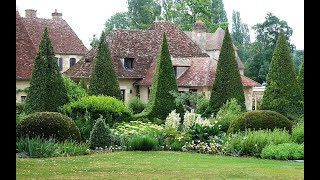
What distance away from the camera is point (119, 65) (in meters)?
32.0

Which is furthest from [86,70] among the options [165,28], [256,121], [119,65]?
[256,121]

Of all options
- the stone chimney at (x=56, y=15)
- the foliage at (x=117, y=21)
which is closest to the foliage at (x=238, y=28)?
the foliage at (x=117, y=21)

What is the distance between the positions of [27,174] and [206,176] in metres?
3.30

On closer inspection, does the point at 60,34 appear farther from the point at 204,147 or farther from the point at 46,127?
the point at 204,147

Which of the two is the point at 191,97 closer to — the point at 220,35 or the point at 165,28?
the point at 165,28

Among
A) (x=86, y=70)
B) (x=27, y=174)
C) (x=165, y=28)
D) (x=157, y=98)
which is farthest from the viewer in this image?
(x=165, y=28)

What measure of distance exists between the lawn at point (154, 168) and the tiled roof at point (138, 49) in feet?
60.5

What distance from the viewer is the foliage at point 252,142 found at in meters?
14.9

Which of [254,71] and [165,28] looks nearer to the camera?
[165,28]

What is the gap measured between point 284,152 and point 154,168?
15.5 feet

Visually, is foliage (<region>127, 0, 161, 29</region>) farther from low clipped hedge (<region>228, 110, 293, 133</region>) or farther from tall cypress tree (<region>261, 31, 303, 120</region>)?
low clipped hedge (<region>228, 110, 293, 133</region>)

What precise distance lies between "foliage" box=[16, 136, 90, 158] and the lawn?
1035 millimetres

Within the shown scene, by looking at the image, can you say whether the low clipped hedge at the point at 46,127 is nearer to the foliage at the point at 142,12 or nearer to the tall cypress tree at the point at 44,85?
the tall cypress tree at the point at 44,85
